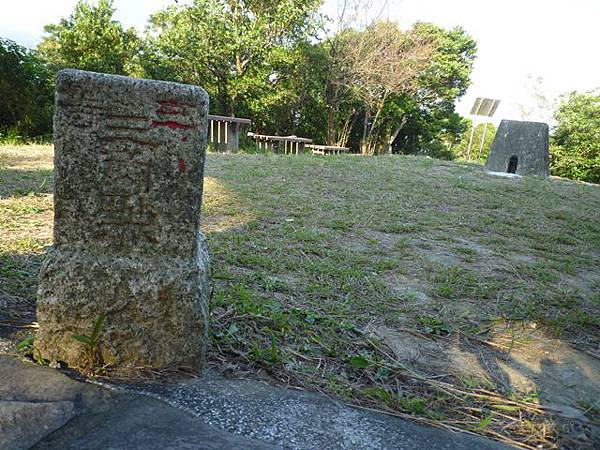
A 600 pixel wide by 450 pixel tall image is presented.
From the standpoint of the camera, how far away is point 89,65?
13.5 metres

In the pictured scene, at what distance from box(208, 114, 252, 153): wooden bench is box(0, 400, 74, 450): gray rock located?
9684 mm

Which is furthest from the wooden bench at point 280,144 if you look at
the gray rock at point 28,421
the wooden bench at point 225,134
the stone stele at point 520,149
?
the gray rock at point 28,421

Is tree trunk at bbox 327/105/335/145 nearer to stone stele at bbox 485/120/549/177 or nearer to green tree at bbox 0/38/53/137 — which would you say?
stone stele at bbox 485/120/549/177

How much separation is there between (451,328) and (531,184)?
5.81 m

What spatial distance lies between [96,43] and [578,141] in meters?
16.1

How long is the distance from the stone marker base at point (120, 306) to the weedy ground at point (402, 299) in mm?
265

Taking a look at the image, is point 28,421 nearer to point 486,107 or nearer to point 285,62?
point 285,62

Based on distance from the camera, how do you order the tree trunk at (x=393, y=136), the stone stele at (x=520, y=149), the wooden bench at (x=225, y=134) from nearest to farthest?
1. the stone stele at (x=520, y=149)
2. the wooden bench at (x=225, y=134)
3. the tree trunk at (x=393, y=136)

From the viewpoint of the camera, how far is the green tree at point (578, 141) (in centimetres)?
1439

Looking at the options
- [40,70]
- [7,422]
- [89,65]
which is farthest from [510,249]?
[89,65]

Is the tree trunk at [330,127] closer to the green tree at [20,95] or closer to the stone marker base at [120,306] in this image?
the green tree at [20,95]

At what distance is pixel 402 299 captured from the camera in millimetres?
2578

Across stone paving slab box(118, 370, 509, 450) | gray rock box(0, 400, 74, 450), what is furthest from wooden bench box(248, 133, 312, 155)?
gray rock box(0, 400, 74, 450)

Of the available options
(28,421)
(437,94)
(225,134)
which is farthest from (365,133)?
(28,421)
